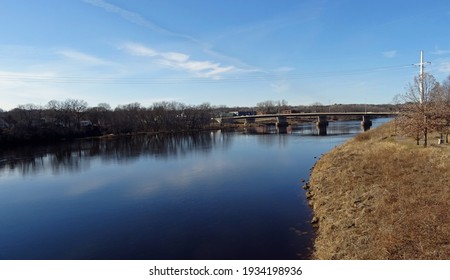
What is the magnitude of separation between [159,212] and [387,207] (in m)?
11.6

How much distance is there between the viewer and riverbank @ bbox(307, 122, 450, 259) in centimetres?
986

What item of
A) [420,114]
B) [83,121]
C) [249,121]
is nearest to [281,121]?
[249,121]

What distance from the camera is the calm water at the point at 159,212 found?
13.5 m

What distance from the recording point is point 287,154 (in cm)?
4053

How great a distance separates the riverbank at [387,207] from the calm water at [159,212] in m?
1.20

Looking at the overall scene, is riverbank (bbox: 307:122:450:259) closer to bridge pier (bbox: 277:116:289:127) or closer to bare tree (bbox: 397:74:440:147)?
bare tree (bbox: 397:74:440:147)

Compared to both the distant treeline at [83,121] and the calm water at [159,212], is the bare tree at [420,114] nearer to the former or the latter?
the calm water at [159,212]

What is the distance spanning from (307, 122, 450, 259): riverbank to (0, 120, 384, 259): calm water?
3.95ft

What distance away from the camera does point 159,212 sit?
60.0 ft

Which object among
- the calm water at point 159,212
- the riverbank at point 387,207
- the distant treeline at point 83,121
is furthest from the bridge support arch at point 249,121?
the riverbank at point 387,207

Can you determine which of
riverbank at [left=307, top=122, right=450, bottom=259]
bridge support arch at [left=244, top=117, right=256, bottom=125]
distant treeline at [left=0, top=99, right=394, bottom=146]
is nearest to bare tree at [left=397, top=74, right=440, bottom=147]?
riverbank at [left=307, top=122, right=450, bottom=259]

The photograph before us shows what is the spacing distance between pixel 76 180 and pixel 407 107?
2863 centimetres

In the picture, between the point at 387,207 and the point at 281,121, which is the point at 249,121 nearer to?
the point at 281,121
